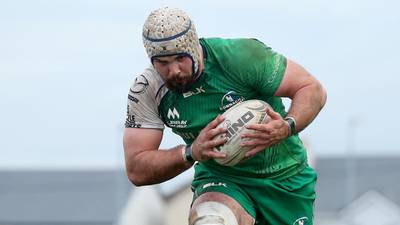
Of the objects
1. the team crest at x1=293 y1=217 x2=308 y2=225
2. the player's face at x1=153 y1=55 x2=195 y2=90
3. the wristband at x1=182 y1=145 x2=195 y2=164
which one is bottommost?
the team crest at x1=293 y1=217 x2=308 y2=225

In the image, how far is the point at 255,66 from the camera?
36.3ft

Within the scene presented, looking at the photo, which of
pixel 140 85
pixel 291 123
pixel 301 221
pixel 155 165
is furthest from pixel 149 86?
pixel 301 221

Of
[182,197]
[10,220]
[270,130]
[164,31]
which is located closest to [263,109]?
→ [270,130]

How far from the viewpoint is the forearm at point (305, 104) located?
36.3 ft

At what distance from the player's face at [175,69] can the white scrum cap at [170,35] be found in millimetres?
39

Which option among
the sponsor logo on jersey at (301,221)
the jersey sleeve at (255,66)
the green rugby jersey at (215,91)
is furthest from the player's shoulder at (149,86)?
the sponsor logo on jersey at (301,221)

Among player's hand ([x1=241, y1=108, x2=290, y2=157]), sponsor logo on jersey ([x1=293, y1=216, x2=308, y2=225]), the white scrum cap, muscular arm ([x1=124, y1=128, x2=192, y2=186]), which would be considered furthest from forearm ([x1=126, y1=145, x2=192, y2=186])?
sponsor logo on jersey ([x1=293, y1=216, x2=308, y2=225])

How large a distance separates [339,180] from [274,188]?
33.8 meters

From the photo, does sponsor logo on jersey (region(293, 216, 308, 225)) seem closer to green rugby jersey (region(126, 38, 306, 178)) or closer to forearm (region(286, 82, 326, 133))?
green rugby jersey (region(126, 38, 306, 178))

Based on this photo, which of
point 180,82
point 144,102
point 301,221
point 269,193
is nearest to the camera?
point 180,82

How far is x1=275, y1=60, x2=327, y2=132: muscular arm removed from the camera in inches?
436

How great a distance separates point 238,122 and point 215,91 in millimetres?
421

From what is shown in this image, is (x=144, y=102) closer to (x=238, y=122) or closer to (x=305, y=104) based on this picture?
(x=238, y=122)

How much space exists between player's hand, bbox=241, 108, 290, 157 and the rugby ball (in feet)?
0.14
